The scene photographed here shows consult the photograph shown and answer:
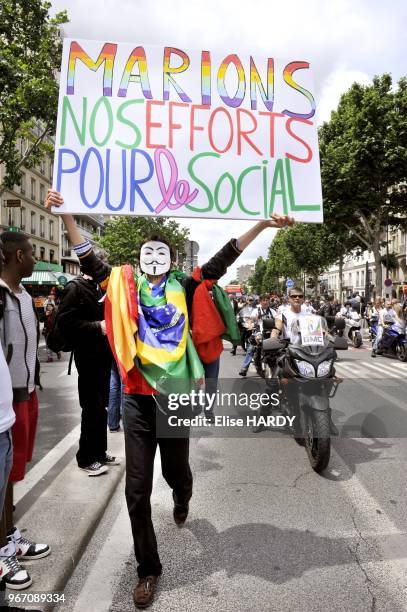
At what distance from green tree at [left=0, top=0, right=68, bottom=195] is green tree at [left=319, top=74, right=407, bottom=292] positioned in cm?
1452

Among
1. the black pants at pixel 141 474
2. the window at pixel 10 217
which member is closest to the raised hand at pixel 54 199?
the black pants at pixel 141 474

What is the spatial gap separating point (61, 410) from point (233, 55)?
539 centimetres

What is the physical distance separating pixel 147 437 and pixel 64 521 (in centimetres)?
114

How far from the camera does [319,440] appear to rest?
14.3 ft

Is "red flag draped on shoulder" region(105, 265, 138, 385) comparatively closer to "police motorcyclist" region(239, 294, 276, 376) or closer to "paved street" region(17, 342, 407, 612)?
"paved street" region(17, 342, 407, 612)

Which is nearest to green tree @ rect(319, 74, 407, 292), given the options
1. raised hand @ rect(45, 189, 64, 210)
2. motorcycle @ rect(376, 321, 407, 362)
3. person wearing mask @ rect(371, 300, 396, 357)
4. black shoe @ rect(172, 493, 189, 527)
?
person wearing mask @ rect(371, 300, 396, 357)

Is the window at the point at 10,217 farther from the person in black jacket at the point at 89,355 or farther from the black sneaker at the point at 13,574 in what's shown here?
the black sneaker at the point at 13,574

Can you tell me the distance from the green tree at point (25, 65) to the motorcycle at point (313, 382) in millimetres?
9509

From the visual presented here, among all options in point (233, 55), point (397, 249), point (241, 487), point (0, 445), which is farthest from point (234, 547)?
point (397, 249)

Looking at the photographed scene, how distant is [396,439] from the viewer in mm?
5480

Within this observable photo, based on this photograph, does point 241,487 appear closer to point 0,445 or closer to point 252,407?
point 0,445

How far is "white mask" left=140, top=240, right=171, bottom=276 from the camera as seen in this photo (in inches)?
110

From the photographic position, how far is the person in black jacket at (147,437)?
2582 mm

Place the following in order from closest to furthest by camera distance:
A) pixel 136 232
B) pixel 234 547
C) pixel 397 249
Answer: pixel 234 547
pixel 136 232
pixel 397 249
